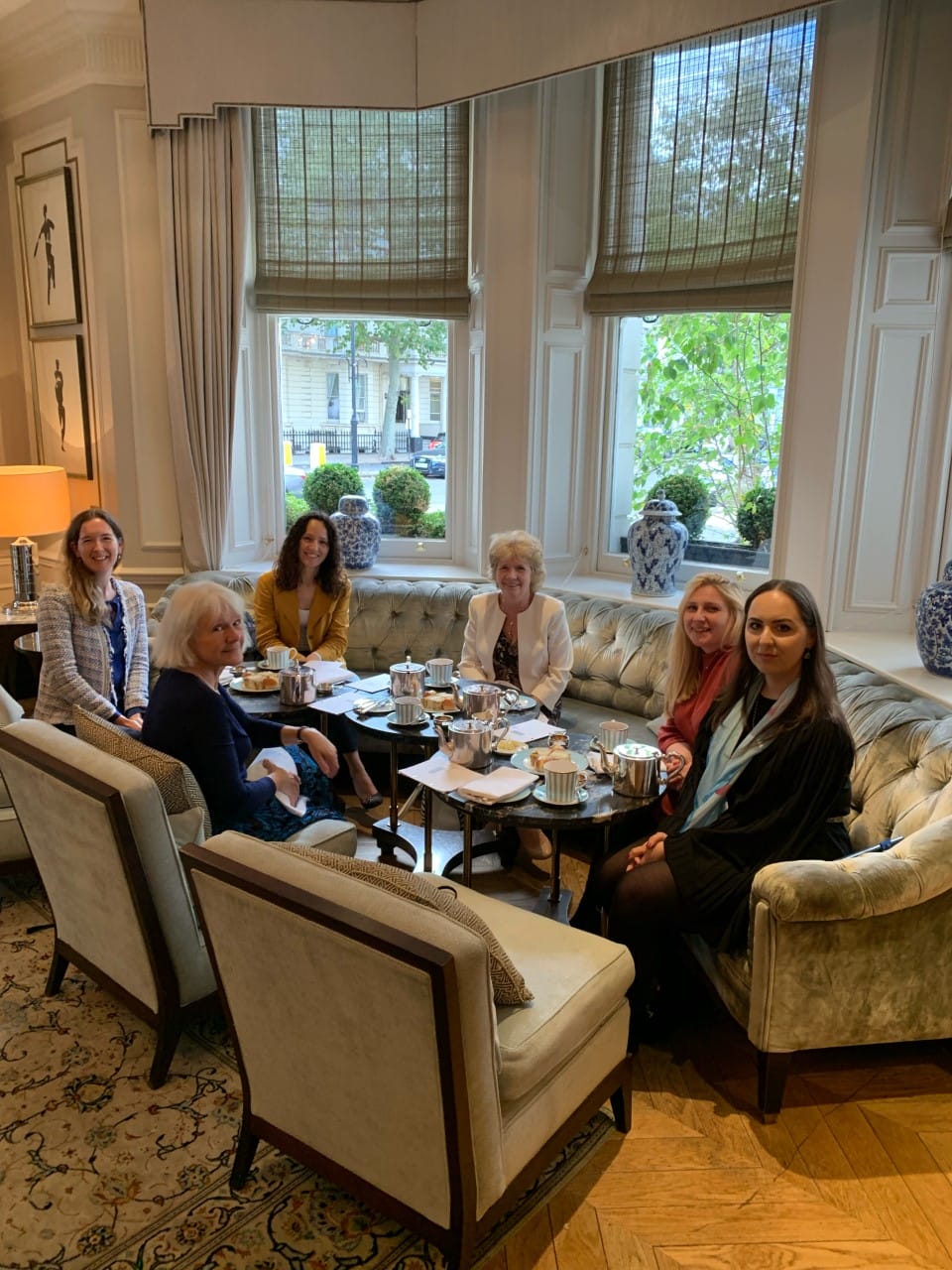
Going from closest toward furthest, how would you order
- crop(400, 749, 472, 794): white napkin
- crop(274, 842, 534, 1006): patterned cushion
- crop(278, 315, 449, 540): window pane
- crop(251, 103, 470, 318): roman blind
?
1. crop(274, 842, 534, 1006): patterned cushion
2. crop(400, 749, 472, 794): white napkin
3. crop(251, 103, 470, 318): roman blind
4. crop(278, 315, 449, 540): window pane

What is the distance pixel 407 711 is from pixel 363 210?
2.87 metres

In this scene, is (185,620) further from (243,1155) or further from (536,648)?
(536,648)

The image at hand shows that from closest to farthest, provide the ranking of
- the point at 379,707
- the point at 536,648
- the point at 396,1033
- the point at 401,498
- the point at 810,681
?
the point at 396,1033
the point at 810,681
the point at 379,707
the point at 536,648
the point at 401,498

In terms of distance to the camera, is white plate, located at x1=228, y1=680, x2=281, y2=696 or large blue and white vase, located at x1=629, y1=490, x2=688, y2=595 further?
large blue and white vase, located at x1=629, y1=490, x2=688, y2=595

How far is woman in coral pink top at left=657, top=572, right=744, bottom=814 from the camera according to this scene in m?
2.70

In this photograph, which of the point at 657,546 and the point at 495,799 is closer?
the point at 495,799

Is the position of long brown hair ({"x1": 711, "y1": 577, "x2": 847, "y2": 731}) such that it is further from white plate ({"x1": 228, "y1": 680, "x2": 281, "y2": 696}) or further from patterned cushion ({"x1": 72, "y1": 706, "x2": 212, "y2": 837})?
white plate ({"x1": 228, "y1": 680, "x2": 281, "y2": 696})

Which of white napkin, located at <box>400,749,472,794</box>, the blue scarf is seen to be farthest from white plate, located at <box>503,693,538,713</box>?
the blue scarf

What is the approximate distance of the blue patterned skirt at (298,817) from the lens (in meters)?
2.43

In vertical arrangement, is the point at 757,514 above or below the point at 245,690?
above

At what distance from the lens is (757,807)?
225cm

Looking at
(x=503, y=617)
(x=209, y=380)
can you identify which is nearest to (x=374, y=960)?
(x=503, y=617)

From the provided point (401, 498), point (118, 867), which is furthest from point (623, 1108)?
point (401, 498)

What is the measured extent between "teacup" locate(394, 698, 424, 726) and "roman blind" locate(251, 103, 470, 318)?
248cm
